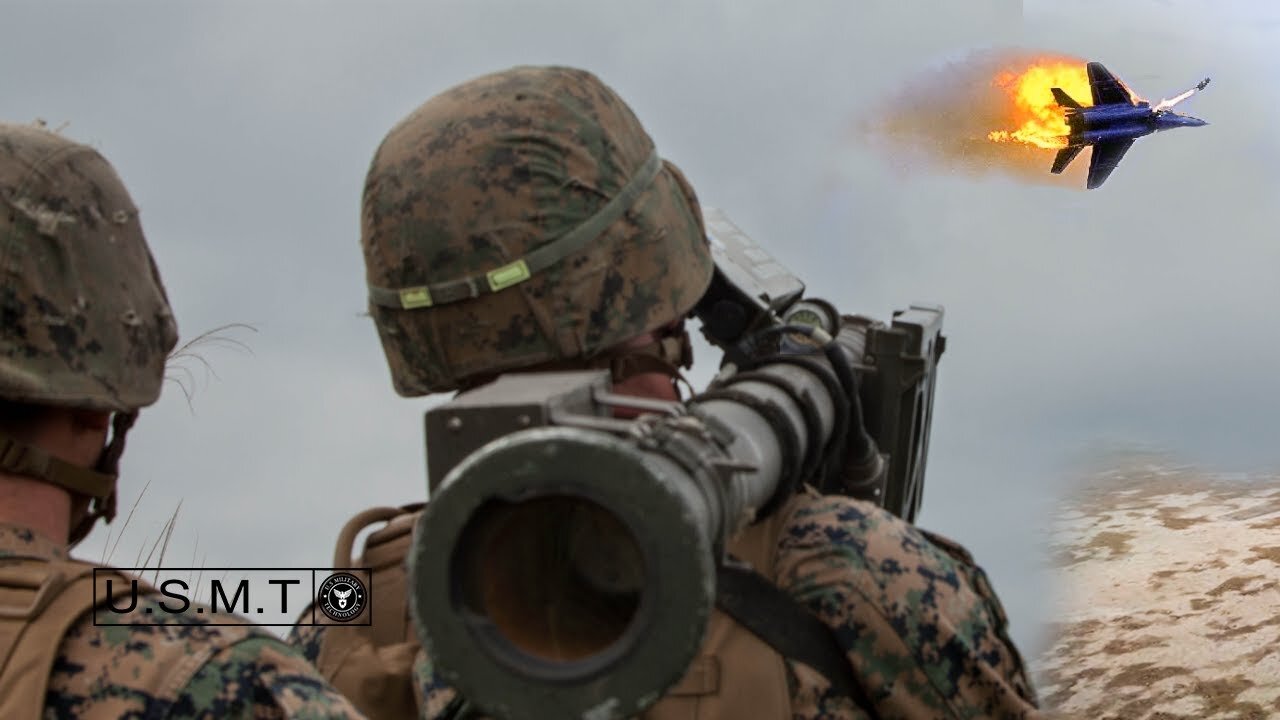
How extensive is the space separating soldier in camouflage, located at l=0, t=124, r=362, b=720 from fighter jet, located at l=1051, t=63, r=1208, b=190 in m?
18.5

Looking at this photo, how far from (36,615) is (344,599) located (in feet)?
3.28

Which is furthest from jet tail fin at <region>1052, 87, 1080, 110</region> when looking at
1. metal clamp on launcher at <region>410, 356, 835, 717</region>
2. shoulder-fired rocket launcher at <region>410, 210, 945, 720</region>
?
metal clamp on launcher at <region>410, 356, 835, 717</region>

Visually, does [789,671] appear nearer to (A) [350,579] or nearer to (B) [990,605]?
(B) [990,605]

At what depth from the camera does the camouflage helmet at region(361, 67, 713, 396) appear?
3.67 metres

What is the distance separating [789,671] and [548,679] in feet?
4.43

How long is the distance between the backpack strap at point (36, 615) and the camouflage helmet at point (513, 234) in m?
0.95

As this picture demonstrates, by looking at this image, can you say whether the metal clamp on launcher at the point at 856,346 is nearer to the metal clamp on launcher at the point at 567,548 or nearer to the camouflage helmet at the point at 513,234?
the camouflage helmet at the point at 513,234

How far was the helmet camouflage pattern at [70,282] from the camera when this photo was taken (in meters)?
3.48

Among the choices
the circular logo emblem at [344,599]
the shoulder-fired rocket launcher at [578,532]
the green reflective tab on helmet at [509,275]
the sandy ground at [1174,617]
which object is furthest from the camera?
the sandy ground at [1174,617]

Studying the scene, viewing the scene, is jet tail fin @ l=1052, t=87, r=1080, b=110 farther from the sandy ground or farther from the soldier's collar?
the soldier's collar

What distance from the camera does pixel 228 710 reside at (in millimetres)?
3109

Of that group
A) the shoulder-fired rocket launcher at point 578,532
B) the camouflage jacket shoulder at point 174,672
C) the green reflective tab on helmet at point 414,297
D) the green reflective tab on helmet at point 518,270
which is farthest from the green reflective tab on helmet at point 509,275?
the camouflage jacket shoulder at point 174,672

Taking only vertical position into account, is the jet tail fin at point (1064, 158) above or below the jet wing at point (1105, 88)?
below

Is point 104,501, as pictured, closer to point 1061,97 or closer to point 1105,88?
point 1061,97
